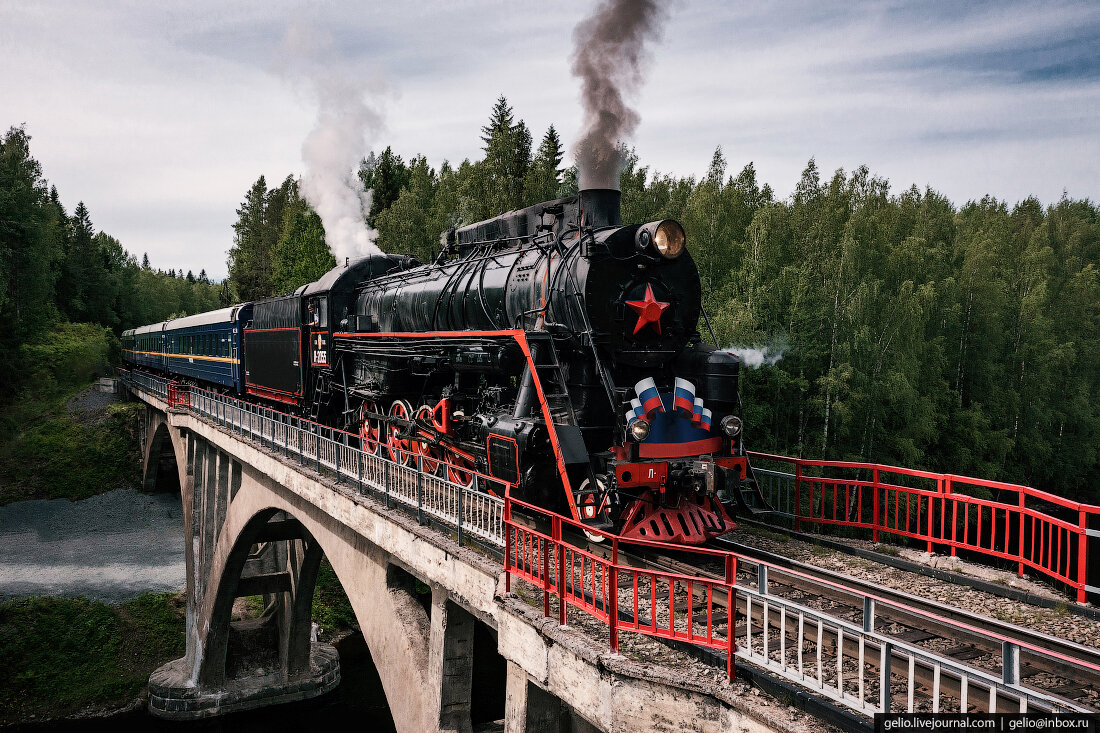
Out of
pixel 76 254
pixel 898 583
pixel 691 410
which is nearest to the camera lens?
pixel 898 583

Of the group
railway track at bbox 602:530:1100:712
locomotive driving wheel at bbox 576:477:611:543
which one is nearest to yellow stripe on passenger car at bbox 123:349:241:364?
locomotive driving wheel at bbox 576:477:611:543

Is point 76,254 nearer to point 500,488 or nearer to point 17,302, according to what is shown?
point 17,302

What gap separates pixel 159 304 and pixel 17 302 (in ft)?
156

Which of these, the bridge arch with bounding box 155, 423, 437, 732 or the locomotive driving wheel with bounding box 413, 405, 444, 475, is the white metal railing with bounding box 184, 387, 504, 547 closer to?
the locomotive driving wheel with bounding box 413, 405, 444, 475

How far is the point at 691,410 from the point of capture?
8414 millimetres

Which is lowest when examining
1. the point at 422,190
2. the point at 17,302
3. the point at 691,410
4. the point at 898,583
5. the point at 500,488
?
the point at 898,583

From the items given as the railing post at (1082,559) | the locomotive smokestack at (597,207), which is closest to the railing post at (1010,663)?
the railing post at (1082,559)

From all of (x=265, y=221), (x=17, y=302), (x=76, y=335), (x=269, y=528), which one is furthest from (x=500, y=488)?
(x=265, y=221)

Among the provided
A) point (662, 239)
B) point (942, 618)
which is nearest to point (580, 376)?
point (662, 239)

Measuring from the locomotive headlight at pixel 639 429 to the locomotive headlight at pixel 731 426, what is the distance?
4.24 feet

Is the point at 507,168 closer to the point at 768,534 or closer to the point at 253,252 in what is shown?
the point at 768,534

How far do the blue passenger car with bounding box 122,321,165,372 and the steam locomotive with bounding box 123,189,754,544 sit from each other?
31.2 meters

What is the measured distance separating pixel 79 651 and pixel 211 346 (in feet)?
36.4

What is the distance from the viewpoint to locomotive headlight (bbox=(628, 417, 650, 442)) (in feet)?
25.2
